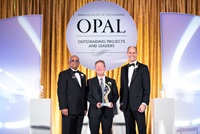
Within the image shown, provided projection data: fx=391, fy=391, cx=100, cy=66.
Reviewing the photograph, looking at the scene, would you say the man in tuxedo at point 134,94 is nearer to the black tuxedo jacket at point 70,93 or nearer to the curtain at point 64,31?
the black tuxedo jacket at point 70,93

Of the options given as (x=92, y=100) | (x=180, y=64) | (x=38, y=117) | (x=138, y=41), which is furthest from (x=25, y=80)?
(x=180, y=64)

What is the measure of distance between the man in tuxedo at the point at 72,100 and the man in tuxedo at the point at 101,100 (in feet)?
0.38

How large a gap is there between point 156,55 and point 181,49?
0.47 m

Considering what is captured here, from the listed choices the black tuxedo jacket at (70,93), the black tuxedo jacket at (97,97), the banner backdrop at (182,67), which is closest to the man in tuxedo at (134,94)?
the black tuxedo jacket at (97,97)

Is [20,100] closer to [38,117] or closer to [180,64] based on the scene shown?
[38,117]

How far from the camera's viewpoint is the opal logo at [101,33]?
600cm

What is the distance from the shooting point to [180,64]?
6.29 m

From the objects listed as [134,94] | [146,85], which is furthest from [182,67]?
[134,94]

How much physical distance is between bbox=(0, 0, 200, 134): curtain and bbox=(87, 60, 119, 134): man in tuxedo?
1109 millimetres

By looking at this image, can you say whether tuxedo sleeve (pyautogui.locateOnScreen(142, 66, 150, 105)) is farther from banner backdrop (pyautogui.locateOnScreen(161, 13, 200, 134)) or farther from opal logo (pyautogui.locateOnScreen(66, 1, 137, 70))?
banner backdrop (pyautogui.locateOnScreen(161, 13, 200, 134))

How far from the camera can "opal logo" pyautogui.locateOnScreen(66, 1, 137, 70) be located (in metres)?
6.00

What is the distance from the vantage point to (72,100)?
543cm

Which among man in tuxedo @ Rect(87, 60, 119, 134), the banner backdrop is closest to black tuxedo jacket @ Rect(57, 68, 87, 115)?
man in tuxedo @ Rect(87, 60, 119, 134)

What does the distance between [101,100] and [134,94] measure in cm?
46
